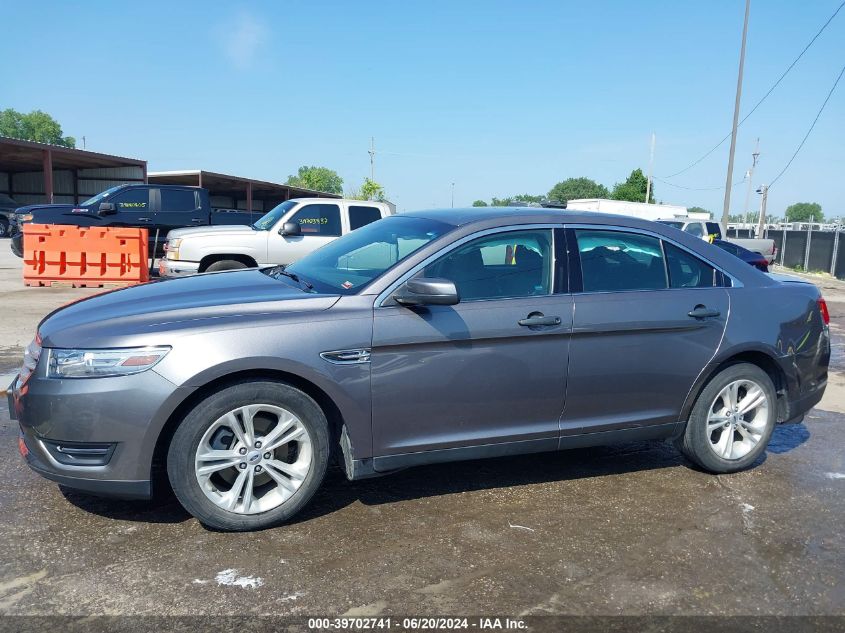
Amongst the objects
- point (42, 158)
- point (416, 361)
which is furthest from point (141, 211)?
point (42, 158)

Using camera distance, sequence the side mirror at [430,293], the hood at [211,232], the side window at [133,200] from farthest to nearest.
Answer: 1. the side window at [133,200]
2. the hood at [211,232]
3. the side mirror at [430,293]

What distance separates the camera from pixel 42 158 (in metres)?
36.3

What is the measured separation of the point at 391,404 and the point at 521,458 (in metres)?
1.54

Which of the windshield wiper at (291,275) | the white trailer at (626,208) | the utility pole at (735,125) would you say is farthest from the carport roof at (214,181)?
the windshield wiper at (291,275)

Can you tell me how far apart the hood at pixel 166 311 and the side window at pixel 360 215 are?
24.1 feet

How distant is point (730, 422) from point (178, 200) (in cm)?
1297

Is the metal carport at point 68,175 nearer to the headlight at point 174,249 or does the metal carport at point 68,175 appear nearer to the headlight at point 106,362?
the headlight at point 174,249

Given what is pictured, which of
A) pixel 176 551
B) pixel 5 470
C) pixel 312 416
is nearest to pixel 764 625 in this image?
pixel 312 416

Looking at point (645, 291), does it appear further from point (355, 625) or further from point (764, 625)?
point (355, 625)

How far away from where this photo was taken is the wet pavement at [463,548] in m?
2.88

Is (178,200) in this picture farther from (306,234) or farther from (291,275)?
(291,275)

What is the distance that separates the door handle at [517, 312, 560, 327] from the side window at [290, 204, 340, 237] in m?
7.59

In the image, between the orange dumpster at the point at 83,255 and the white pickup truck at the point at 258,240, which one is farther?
the orange dumpster at the point at 83,255

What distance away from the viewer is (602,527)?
364 centimetres
